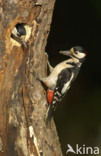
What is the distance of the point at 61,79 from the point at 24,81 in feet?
1.71

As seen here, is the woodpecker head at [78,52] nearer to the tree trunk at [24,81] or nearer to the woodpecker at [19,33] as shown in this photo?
the tree trunk at [24,81]

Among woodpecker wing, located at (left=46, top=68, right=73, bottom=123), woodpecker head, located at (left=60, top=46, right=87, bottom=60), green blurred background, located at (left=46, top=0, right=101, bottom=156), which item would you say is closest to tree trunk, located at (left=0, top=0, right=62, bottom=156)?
woodpecker wing, located at (left=46, top=68, right=73, bottom=123)

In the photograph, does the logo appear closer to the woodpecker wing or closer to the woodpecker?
the woodpecker wing

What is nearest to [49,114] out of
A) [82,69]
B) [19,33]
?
[19,33]

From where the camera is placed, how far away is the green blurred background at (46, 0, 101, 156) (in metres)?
4.35

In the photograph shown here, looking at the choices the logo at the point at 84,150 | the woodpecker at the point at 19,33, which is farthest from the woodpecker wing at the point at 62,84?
the logo at the point at 84,150

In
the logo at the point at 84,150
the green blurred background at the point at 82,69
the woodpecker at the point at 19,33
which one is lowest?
the logo at the point at 84,150

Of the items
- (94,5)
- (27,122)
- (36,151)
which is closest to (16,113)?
(27,122)

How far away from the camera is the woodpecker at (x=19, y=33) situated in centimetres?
275

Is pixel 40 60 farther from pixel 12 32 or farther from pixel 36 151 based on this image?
pixel 36 151

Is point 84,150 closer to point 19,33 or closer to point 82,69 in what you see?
point 82,69

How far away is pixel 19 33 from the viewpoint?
2744mm

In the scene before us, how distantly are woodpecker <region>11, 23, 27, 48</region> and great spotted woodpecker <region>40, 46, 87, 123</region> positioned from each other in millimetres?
535

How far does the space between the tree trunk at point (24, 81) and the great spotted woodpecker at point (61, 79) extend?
0.29 feet
